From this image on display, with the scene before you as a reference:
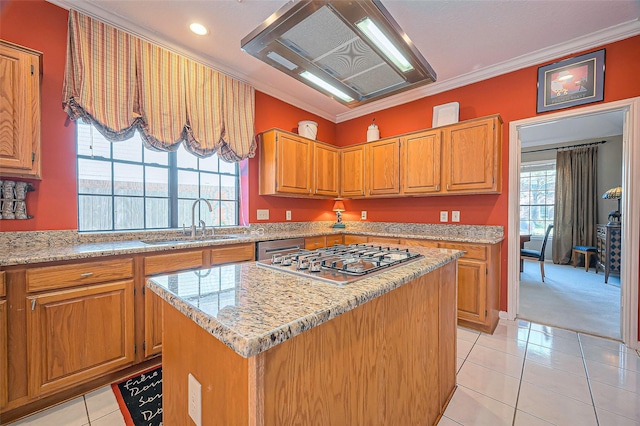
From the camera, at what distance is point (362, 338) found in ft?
2.99

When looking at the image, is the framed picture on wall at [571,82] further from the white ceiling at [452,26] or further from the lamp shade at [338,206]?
the lamp shade at [338,206]

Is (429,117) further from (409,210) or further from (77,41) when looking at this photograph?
(77,41)

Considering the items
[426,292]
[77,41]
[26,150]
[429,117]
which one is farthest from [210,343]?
[429,117]

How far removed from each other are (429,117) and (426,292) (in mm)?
2848

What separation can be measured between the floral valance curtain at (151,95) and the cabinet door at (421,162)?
6.42 ft

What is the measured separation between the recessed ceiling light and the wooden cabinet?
227cm

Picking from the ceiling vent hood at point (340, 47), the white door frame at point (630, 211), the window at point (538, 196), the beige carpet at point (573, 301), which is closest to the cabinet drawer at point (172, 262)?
the ceiling vent hood at point (340, 47)

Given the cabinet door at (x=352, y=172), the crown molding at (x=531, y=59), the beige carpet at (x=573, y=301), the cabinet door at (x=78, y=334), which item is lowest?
the beige carpet at (x=573, y=301)

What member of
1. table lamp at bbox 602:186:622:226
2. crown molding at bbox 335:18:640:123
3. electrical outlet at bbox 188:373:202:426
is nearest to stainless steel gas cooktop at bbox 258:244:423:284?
electrical outlet at bbox 188:373:202:426

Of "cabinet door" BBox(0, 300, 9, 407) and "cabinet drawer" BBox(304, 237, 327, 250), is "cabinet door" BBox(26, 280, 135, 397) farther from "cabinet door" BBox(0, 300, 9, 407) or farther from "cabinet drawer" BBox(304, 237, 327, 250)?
"cabinet drawer" BBox(304, 237, 327, 250)

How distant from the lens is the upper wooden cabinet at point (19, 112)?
1.61 meters

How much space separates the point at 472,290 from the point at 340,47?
8.40ft

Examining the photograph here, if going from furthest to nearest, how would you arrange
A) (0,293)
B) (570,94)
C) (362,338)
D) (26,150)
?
(570,94)
(26,150)
(0,293)
(362,338)

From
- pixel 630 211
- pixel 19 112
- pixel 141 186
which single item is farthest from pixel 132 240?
pixel 630 211
